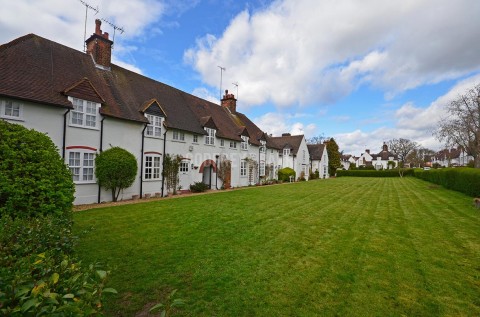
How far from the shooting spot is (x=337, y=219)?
978 cm

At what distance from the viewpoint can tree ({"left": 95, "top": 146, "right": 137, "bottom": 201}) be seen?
43.4 ft

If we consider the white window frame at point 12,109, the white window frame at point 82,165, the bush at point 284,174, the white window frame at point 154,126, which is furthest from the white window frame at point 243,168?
the white window frame at point 12,109

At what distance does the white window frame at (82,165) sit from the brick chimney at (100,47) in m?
7.15

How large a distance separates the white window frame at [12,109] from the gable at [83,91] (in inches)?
79.4

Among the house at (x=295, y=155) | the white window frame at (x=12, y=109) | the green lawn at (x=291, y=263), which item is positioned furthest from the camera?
the house at (x=295, y=155)

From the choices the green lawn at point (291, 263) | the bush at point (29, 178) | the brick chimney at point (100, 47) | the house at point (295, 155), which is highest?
the brick chimney at point (100, 47)

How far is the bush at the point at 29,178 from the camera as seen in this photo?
4.99m

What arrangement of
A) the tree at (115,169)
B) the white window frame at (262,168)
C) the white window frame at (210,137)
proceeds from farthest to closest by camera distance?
the white window frame at (262,168)
the white window frame at (210,137)
the tree at (115,169)

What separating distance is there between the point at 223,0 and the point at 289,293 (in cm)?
1334

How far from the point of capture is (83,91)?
42.0 ft

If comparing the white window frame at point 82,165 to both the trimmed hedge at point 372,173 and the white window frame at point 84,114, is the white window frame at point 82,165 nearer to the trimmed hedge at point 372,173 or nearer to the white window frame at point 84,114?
the white window frame at point 84,114

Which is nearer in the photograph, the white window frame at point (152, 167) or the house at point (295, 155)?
the white window frame at point (152, 167)

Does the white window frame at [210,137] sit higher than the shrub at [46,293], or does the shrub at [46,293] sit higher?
the white window frame at [210,137]

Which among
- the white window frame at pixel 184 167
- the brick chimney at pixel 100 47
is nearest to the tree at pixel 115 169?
the white window frame at pixel 184 167
